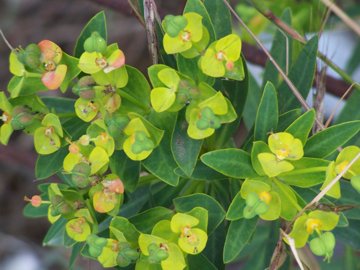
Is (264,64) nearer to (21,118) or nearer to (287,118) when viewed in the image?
(287,118)

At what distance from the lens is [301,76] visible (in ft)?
5.36

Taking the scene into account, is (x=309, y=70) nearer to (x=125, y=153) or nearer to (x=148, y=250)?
(x=125, y=153)

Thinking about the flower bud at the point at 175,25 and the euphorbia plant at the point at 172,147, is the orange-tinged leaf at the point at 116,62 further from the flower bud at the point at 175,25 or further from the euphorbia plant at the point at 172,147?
the flower bud at the point at 175,25

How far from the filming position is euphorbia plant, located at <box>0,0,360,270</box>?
4.14 ft

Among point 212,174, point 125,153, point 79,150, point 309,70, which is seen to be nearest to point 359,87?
point 309,70

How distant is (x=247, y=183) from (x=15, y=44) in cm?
255

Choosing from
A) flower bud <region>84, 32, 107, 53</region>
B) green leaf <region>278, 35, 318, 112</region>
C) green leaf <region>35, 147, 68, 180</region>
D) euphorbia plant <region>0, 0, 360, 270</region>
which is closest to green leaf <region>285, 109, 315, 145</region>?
euphorbia plant <region>0, 0, 360, 270</region>

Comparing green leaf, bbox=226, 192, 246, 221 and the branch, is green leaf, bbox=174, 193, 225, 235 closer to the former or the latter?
green leaf, bbox=226, 192, 246, 221

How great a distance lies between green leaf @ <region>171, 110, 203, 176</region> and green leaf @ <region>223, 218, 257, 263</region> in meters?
0.16

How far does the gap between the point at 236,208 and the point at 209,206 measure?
7cm

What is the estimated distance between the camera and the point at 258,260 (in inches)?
90.4

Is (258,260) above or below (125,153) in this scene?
below

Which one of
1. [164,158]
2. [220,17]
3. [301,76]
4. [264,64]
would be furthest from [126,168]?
[264,64]

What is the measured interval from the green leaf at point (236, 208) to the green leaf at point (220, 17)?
395 millimetres
